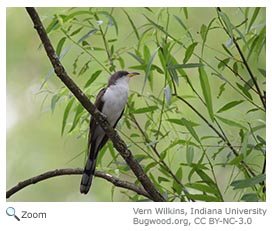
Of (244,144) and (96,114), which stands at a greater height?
(96,114)

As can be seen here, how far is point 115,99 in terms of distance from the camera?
1774 millimetres

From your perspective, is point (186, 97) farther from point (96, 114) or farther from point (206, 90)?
point (96, 114)

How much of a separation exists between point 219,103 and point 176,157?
267 mm

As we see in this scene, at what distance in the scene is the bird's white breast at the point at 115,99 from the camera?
1.70 metres

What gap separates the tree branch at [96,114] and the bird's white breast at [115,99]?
0.33 meters

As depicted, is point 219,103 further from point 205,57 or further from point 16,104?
point 16,104

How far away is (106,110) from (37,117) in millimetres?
316

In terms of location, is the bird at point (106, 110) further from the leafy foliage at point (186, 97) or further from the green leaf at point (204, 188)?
the green leaf at point (204, 188)
